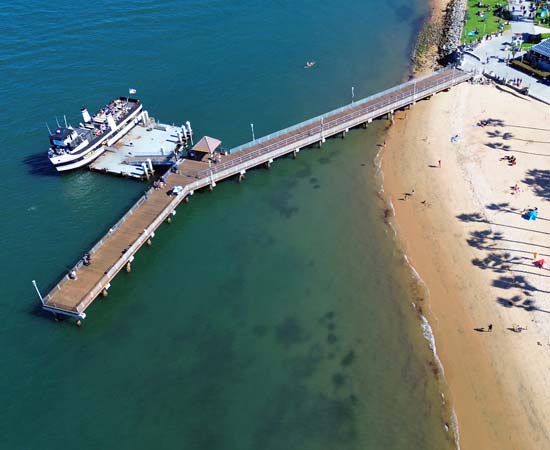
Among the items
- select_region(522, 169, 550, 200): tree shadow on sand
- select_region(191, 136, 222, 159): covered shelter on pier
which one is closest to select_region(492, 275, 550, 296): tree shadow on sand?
select_region(522, 169, 550, 200): tree shadow on sand

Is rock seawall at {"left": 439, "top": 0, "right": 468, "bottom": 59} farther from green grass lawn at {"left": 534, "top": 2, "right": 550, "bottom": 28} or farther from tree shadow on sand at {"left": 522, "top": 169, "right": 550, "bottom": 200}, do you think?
tree shadow on sand at {"left": 522, "top": 169, "right": 550, "bottom": 200}

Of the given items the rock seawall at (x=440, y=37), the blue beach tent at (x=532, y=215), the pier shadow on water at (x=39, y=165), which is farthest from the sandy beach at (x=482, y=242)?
the pier shadow on water at (x=39, y=165)

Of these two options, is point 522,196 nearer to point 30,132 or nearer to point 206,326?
point 206,326

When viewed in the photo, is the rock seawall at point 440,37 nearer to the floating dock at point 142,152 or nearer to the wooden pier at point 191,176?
the wooden pier at point 191,176

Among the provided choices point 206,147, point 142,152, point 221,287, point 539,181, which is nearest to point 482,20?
point 539,181

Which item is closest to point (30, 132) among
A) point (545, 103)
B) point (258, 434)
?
point (258, 434)

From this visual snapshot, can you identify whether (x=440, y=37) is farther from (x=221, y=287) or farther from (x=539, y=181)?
(x=221, y=287)
